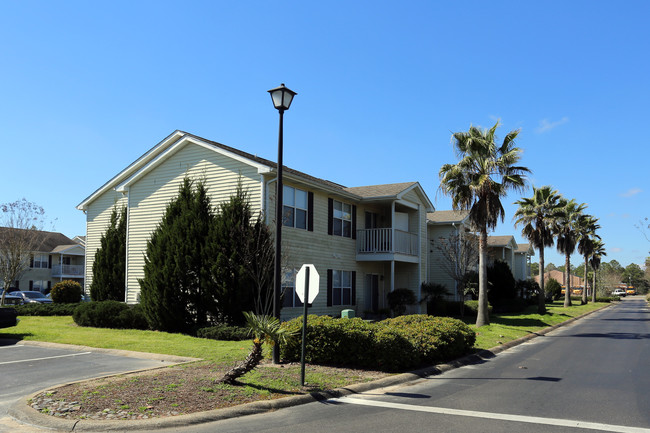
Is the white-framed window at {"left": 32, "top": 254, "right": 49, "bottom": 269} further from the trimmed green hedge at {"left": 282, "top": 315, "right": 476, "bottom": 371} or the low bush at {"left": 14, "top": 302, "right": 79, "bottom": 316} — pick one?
the trimmed green hedge at {"left": 282, "top": 315, "right": 476, "bottom": 371}

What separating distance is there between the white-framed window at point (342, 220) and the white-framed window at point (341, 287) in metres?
1.81

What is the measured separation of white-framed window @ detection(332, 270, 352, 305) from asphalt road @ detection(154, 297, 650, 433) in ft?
35.5

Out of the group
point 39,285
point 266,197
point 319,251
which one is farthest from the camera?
point 39,285

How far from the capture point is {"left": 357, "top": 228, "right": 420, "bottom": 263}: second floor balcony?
83.5 ft

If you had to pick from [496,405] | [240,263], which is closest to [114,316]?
[240,263]

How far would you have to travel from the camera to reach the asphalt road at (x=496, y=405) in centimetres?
720

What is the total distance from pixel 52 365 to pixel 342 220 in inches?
586

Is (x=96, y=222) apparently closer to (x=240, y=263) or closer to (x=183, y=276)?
(x=183, y=276)

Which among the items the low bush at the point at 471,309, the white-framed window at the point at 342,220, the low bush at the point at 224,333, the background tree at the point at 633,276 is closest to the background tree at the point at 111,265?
the low bush at the point at 224,333

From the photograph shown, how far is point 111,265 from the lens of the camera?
25562mm

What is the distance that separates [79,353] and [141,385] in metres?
5.99

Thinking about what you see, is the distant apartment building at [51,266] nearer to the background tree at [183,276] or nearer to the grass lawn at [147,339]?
the grass lawn at [147,339]

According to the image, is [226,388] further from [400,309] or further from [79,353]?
[400,309]

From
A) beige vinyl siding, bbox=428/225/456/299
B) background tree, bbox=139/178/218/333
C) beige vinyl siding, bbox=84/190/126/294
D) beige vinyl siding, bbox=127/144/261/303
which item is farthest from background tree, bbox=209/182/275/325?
beige vinyl siding, bbox=428/225/456/299
